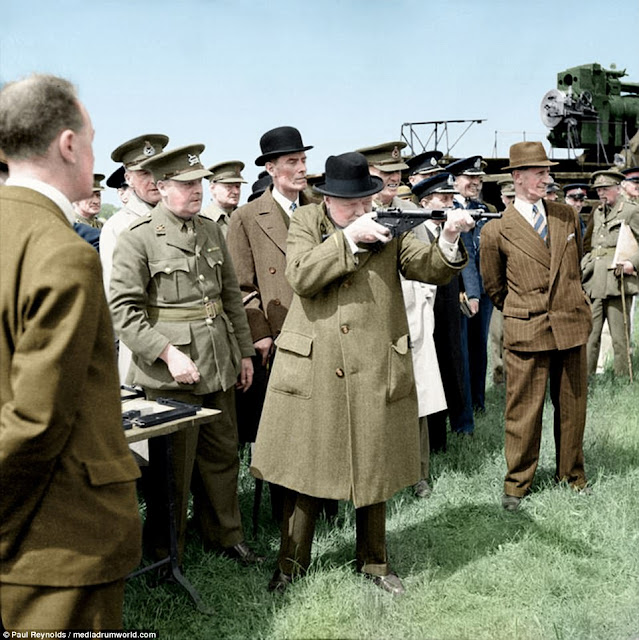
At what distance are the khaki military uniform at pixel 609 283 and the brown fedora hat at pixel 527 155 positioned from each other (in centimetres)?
454

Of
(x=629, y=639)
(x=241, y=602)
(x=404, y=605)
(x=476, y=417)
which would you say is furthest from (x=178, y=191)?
(x=476, y=417)

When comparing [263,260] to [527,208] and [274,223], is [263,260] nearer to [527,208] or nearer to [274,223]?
[274,223]

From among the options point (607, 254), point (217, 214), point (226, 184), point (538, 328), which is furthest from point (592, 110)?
point (538, 328)

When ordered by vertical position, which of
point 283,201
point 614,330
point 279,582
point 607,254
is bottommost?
point 614,330

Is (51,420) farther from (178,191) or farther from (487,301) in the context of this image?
(487,301)

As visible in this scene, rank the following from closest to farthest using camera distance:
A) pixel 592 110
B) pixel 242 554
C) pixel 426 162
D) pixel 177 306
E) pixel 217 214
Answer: pixel 177 306, pixel 242 554, pixel 217 214, pixel 426 162, pixel 592 110

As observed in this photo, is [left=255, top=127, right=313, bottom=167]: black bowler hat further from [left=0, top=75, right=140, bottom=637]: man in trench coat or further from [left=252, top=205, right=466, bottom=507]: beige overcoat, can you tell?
[left=0, top=75, right=140, bottom=637]: man in trench coat

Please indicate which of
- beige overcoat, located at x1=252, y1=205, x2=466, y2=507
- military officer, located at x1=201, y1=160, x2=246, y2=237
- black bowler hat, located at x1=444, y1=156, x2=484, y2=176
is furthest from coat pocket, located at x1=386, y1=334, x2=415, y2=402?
black bowler hat, located at x1=444, y1=156, x2=484, y2=176

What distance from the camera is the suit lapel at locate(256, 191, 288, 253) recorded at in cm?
497

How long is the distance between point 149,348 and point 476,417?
15.4ft

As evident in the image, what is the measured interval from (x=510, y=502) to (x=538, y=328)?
4.04 ft

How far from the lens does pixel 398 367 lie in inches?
155

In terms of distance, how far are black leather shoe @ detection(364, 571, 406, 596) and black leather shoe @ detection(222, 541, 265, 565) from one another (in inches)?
28.4

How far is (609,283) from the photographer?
9.43 m
